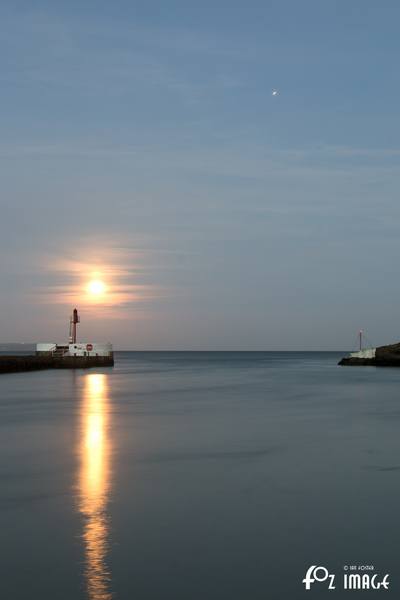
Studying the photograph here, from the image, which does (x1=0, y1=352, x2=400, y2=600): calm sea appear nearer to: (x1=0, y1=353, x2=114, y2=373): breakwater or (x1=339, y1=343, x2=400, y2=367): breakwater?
(x1=0, y1=353, x2=114, y2=373): breakwater

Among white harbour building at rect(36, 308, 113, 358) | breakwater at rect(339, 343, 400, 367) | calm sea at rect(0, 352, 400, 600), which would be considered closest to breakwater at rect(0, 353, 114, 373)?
white harbour building at rect(36, 308, 113, 358)

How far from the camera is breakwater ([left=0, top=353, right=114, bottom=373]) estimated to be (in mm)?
97875

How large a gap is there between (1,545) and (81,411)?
106ft

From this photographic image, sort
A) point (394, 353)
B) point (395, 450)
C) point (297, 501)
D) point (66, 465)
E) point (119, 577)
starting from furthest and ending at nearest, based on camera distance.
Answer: point (394, 353) → point (395, 450) → point (66, 465) → point (297, 501) → point (119, 577)

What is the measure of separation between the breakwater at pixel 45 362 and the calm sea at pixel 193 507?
60.9 meters

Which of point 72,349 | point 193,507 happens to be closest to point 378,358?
point 72,349

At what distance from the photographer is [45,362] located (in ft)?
355

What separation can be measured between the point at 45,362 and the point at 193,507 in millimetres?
93340

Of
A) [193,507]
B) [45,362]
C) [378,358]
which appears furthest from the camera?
[378,358]

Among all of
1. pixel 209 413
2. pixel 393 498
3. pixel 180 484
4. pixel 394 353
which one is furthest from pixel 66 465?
pixel 394 353

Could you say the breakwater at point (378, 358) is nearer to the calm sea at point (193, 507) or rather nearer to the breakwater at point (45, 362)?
the breakwater at point (45, 362)

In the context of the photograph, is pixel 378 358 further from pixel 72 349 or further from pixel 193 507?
pixel 193 507

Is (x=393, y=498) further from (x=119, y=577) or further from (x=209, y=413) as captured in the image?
(x=209, y=413)

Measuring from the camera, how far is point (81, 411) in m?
46.3
